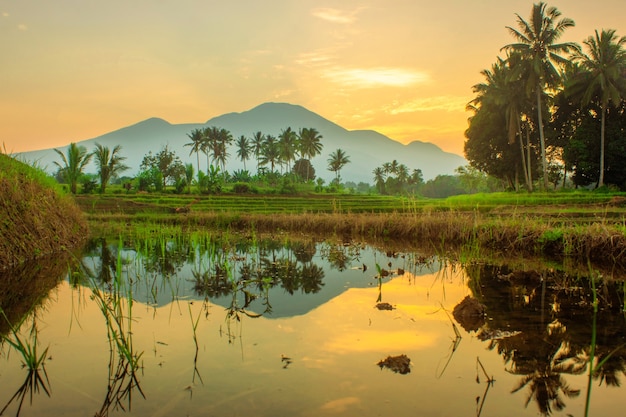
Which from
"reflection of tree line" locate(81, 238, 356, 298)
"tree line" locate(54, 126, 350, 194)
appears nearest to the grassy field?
"reflection of tree line" locate(81, 238, 356, 298)

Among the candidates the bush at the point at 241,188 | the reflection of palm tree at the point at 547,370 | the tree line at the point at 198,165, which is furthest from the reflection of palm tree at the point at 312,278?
the bush at the point at 241,188

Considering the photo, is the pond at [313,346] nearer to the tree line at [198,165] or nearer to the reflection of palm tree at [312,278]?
the reflection of palm tree at [312,278]

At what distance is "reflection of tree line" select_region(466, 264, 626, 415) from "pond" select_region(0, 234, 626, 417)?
0.02 meters

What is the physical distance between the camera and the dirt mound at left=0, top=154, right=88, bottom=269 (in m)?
8.14

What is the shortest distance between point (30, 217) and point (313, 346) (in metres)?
7.55

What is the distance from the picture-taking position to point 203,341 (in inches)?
172

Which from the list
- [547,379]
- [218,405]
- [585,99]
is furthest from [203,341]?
[585,99]

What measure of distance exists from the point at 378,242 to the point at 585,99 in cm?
3060

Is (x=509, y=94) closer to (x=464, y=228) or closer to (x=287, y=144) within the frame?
(x=464, y=228)

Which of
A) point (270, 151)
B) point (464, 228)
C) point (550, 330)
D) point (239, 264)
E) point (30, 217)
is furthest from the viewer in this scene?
point (270, 151)

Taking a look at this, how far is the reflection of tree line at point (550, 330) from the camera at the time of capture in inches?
137

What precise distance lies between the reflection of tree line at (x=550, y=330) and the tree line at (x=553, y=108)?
32556 millimetres

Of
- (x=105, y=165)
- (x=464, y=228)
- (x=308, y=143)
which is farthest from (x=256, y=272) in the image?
(x=308, y=143)

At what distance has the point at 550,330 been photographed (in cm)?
466
